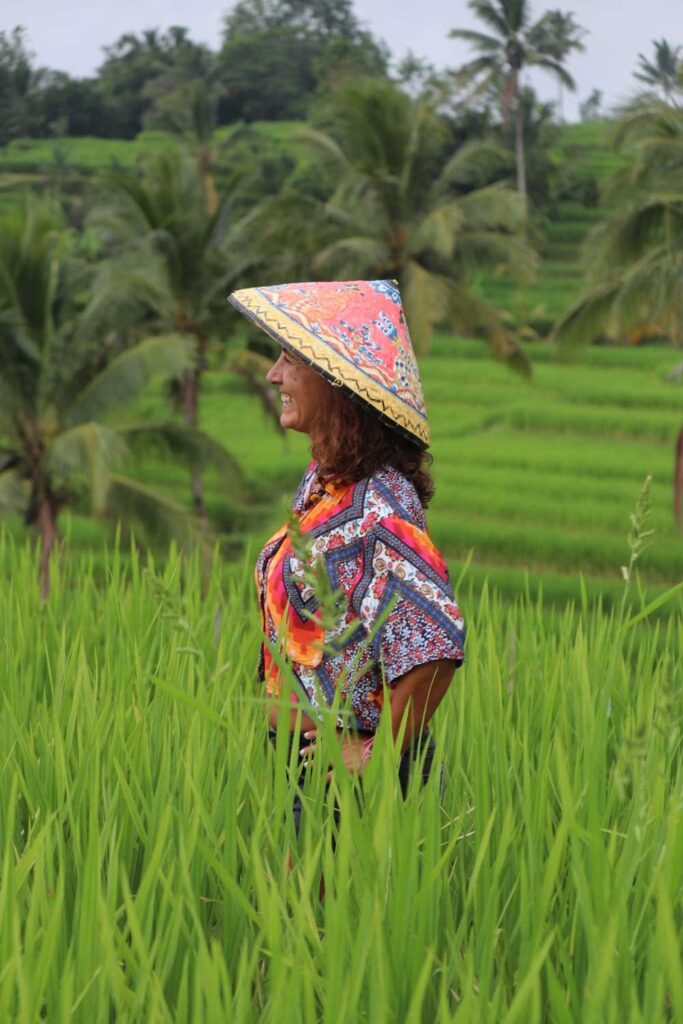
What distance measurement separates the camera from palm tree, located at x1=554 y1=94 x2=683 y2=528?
15289 mm

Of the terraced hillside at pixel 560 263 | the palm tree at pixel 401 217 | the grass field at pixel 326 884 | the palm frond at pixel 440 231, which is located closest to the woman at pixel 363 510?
the grass field at pixel 326 884

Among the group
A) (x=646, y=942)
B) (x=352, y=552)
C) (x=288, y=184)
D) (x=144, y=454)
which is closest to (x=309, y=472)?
(x=352, y=552)

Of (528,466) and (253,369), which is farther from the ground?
(253,369)

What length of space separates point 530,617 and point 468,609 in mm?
449

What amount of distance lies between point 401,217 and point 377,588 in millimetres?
19970

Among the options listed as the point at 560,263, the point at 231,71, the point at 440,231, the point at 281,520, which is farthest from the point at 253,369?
the point at 231,71

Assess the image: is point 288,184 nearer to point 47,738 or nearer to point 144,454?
point 144,454

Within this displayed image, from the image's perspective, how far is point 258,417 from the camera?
1176 inches

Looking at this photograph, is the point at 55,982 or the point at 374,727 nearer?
the point at 55,982

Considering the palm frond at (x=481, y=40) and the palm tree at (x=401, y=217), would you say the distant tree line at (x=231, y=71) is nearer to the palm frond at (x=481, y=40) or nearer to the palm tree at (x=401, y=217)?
the palm frond at (x=481, y=40)

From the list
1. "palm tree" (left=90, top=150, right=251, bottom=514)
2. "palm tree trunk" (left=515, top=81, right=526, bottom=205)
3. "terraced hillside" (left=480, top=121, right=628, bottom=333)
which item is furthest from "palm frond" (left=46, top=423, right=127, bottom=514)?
"palm tree trunk" (left=515, top=81, right=526, bottom=205)

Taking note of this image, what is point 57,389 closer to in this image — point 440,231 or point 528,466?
point 440,231

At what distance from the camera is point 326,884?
131cm

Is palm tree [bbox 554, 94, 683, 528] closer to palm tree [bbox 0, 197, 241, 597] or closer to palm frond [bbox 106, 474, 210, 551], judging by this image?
palm tree [bbox 0, 197, 241, 597]
